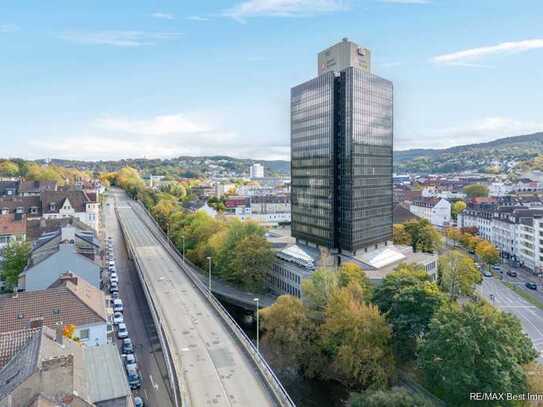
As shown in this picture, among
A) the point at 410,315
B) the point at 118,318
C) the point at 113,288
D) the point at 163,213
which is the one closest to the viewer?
the point at 410,315

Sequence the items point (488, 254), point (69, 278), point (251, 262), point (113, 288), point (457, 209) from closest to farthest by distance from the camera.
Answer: point (69, 278)
point (113, 288)
point (251, 262)
point (488, 254)
point (457, 209)

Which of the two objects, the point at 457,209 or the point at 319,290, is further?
the point at 457,209

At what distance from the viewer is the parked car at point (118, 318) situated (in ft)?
Result: 181

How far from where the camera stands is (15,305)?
42.1 meters

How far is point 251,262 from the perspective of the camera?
72.9 metres

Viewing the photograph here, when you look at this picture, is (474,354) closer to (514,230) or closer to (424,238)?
(424,238)

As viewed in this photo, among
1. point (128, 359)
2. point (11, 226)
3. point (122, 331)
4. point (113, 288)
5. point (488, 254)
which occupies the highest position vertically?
point (11, 226)

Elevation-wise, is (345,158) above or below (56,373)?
above

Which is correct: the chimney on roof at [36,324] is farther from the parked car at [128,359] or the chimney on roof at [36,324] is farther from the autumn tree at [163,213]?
the autumn tree at [163,213]

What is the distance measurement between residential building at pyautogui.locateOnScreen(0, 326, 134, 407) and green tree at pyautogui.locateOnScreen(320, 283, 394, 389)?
21.0 meters

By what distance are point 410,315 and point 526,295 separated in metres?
39.9

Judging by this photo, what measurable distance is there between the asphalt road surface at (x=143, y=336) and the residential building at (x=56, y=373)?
8.42m

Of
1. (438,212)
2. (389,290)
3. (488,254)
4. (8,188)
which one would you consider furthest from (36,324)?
(438,212)

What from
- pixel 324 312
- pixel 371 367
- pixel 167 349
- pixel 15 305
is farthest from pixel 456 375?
pixel 15 305
